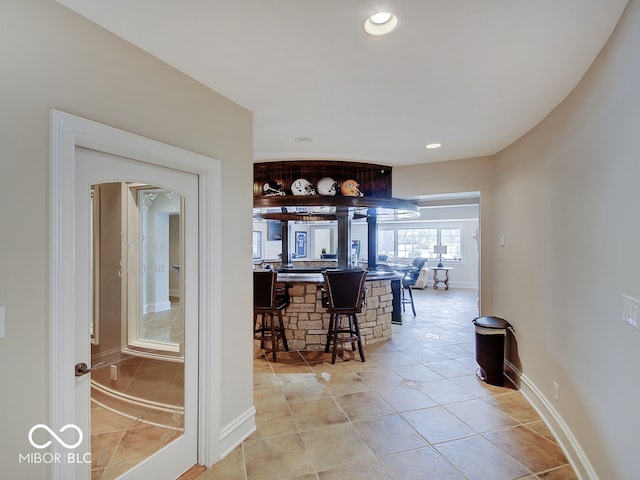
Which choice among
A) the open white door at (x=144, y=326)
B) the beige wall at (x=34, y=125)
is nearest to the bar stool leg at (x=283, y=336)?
the open white door at (x=144, y=326)

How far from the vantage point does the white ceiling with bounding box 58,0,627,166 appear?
138 centimetres

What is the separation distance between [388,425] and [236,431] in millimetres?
1133


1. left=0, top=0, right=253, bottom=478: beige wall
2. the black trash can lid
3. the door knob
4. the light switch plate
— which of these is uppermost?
left=0, top=0, right=253, bottom=478: beige wall

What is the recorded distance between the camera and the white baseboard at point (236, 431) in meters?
2.14

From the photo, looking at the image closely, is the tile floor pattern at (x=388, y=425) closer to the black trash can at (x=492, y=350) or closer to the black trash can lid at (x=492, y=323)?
the black trash can at (x=492, y=350)

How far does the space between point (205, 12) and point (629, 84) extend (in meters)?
1.89

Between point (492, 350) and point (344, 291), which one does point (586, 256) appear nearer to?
point (492, 350)

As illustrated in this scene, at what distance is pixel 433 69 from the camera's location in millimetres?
1884

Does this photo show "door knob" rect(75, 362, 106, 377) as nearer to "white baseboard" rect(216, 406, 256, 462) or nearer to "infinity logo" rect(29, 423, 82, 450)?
"infinity logo" rect(29, 423, 82, 450)

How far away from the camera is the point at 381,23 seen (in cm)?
148

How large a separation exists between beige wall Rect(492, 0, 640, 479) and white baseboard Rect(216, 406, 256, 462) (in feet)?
6.94

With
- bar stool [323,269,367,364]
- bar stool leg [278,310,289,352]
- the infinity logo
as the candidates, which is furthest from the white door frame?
bar stool leg [278,310,289,352]

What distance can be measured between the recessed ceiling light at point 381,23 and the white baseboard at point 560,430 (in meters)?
2.57

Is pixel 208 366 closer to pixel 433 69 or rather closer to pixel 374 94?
pixel 374 94
